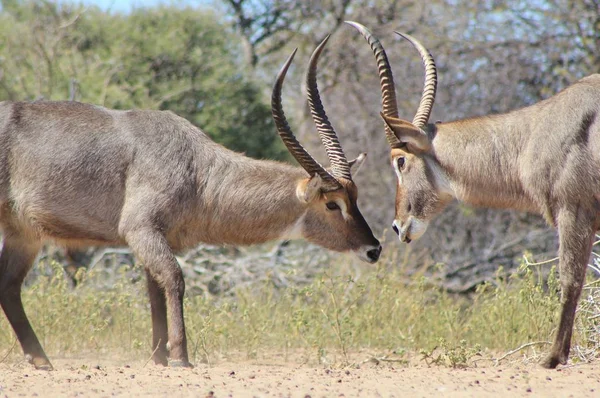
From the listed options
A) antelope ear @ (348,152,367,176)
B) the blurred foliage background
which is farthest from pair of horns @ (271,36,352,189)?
the blurred foliage background

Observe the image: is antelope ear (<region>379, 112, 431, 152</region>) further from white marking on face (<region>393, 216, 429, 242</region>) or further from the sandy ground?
the sandy ground

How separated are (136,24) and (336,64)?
3.28m

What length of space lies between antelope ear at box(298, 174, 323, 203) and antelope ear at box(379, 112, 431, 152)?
653mm

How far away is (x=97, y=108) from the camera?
7094 millimetres

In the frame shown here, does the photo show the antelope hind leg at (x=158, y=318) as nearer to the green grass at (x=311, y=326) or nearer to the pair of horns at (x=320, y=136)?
the green grass at (x=311, y=326)

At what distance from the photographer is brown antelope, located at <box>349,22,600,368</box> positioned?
19.7 feet

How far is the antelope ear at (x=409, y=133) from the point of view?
667cm

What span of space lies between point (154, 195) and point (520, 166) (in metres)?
2.52

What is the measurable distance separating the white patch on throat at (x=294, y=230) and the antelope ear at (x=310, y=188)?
0.57 feet

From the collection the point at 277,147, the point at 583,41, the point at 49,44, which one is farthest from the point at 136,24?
the point at 583,41

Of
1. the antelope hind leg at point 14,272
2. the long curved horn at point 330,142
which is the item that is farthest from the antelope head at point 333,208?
the antelope hind leg at point 14,272

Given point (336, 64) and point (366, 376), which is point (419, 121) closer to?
point (366, 376)

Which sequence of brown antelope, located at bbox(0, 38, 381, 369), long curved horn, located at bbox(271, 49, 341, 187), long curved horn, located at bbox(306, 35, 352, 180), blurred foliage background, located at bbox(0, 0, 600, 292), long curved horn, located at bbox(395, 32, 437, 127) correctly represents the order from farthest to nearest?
blurred foliage background, located at bbox(0, 0, 600, 292), long curved horn, located at bbox(306, 35, 352, 180), long curved horn, located at bbox(395, 32, 437, 127), long curved horn, located at bbox(271, 49, 341, 187), brown antelope, located at bbox(0, 38, 381, 369)

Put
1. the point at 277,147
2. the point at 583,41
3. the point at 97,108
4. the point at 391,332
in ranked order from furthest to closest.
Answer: the point at 277,147, the point at 583,41, the point at 391,332, the point at 97,108
